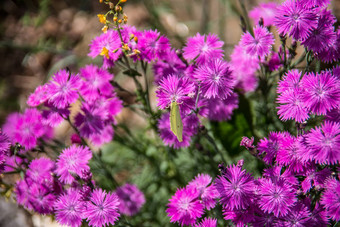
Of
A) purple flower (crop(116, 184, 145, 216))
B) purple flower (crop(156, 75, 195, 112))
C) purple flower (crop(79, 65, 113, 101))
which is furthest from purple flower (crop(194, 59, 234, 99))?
purple flower (crop(116, 184, 145, 216))

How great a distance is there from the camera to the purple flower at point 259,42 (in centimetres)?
163

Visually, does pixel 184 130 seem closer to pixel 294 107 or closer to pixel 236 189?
pixel 236 189

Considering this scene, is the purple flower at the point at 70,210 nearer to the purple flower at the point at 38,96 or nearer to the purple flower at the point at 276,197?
the purple flower at the point at 38,96

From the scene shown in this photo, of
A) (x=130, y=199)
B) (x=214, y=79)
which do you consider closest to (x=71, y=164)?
(x=130, y=199)

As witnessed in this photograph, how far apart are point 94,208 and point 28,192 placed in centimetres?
41

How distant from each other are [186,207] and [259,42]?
2.78 ft

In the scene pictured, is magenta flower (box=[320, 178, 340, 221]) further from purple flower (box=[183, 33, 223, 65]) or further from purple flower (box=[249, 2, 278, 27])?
purple flower (box=[249, 2, 278, 27])

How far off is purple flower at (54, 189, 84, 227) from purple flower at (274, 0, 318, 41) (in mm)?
1168

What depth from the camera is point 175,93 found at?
4.85 feet

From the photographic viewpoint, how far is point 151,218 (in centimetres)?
226

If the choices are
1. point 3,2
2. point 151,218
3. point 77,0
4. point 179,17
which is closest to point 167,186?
point 151,218

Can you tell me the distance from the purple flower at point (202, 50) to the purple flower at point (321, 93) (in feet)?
1.51

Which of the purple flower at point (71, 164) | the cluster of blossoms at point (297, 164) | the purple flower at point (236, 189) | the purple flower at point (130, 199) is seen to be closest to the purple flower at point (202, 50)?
the cluster of blossoms at point (297, 164)

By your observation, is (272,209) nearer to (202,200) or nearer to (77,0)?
(202,200)
